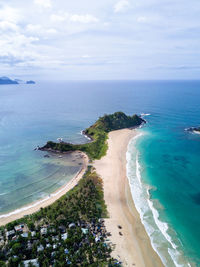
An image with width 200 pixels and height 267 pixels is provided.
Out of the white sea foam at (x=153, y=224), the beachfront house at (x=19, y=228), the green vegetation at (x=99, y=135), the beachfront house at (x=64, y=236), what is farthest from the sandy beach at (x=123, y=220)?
the beachfront house at (x=19, y=228)

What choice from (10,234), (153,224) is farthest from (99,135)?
(10,234)

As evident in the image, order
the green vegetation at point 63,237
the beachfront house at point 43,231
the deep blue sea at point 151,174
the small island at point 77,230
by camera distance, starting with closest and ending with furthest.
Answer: the green vegetation at point 63,237 < the small island at point 77,230 < the beachfront house at point 43,231 < the deep blue sea at point 151,174

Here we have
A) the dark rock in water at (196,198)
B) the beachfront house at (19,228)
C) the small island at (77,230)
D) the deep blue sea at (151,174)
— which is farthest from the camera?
the dark rock in water at (196,198)

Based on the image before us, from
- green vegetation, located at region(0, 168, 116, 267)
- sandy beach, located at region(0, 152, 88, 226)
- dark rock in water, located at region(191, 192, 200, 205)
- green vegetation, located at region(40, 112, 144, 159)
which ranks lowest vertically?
sandy beach, located at region(0, 152, 88, 226)

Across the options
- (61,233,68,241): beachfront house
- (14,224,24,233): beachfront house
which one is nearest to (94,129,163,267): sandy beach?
(61,233,68,241): beachfront house

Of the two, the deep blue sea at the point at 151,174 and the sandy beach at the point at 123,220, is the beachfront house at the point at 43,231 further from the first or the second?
the deep blue sea at the point at 151,174

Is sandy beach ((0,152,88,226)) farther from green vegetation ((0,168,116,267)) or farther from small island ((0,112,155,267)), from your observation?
green vegetation ((0,168,116,267))
